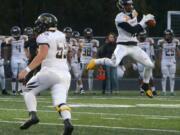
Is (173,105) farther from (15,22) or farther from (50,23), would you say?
(15,22)

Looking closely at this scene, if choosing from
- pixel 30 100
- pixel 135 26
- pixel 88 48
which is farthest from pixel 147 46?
pixel 30 100

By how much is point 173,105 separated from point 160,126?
16.3 ft

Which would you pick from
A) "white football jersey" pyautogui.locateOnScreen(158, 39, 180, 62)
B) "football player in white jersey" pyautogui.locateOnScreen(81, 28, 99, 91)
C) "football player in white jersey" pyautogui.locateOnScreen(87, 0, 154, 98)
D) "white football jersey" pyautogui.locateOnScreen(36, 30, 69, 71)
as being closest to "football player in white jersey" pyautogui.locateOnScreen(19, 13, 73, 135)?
"white football jersey" pyautogui.locateOnScreen(36, 30, 69, 71)

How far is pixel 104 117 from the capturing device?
46.7 ft

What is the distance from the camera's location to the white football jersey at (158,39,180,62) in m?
23.2

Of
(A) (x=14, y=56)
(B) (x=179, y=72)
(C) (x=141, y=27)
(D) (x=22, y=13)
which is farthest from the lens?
(D) (x=22, y=13)

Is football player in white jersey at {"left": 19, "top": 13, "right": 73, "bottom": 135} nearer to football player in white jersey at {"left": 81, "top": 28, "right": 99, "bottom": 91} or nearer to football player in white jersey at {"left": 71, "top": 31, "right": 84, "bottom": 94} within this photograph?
football player in white jersey at {"left": 71, "top": 31, "right": 84, "bottom": 94}

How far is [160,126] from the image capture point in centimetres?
1266

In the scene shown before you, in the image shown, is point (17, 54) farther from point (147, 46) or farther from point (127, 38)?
point (127, 38)

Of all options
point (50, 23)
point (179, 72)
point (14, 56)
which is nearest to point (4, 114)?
point (50, 23)

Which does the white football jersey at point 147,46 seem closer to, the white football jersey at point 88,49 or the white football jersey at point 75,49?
the white football jersey at point 88,49

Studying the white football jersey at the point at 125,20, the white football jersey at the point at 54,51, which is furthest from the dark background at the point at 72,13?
the white football jersey at the point at 54,51

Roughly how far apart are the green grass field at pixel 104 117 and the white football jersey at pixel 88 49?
17.5ft

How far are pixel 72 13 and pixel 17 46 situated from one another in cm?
2072
